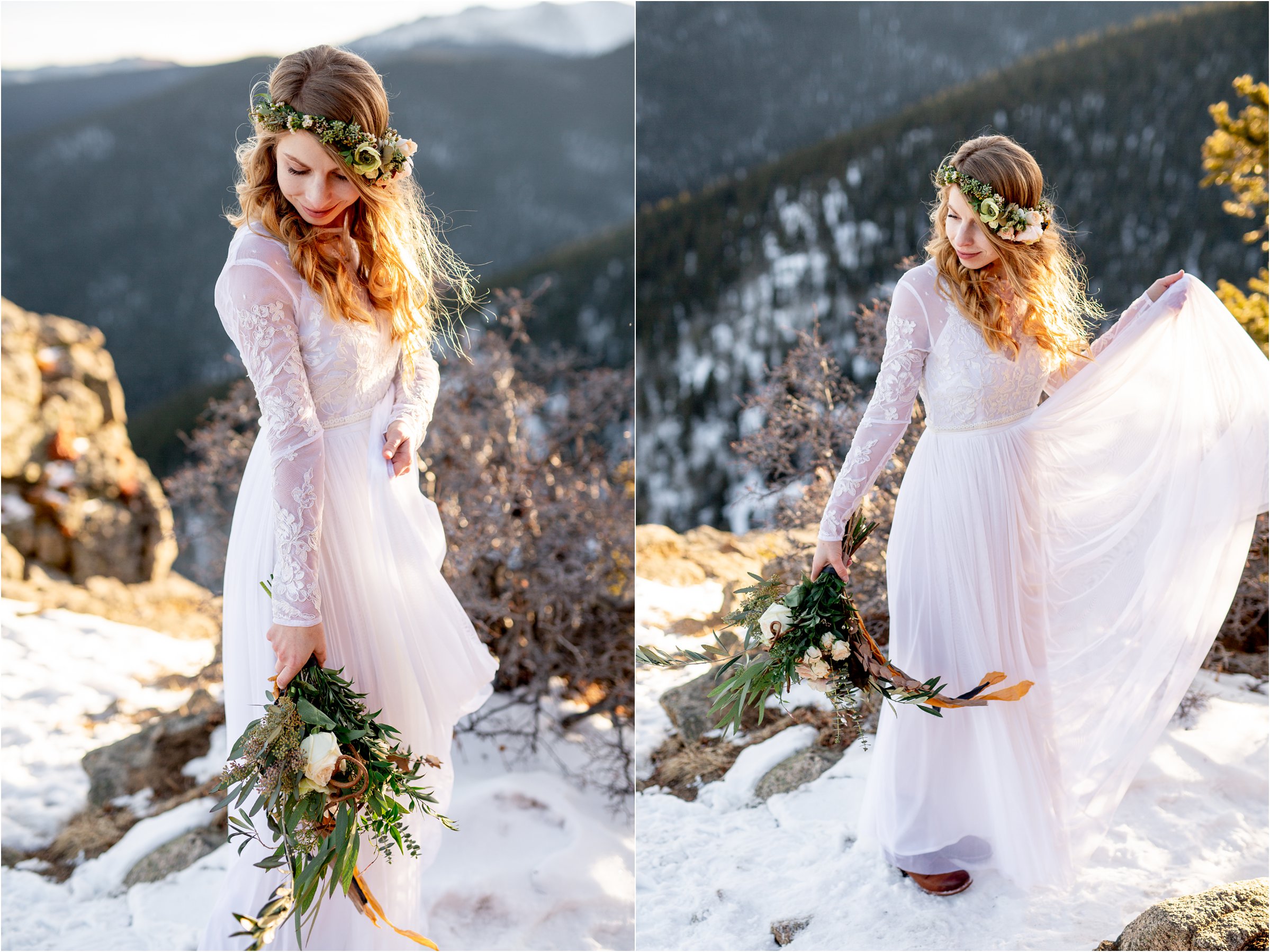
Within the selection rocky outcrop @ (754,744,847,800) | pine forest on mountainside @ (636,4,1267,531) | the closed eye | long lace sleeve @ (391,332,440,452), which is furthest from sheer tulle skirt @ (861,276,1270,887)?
pine forest on mountainside @ (636,4,1267,531)

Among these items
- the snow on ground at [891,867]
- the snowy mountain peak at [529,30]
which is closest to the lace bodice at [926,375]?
the snow on ground at [891,867]

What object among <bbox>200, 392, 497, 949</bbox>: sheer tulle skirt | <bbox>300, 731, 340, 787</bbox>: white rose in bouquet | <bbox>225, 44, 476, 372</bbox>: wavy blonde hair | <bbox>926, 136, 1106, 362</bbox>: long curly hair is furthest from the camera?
<bbox>926, 136, 1106, 362</bbox>: long curly hair

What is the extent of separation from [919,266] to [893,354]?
0.23 meters

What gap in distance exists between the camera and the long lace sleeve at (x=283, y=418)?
1555 millimetres

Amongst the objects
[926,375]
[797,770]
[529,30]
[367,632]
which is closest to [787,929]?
[797,770]

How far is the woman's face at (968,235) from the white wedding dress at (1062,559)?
0.10 metres

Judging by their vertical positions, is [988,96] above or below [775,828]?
above

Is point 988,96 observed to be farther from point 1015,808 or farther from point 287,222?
point 287,222

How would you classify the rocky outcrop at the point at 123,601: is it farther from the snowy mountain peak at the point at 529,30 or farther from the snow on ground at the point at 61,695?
the snowy mountain peak at the point at 529,30

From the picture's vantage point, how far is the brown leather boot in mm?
2217

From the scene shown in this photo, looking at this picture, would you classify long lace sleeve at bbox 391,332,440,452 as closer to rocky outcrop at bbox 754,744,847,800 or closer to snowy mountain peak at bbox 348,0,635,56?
rocky outcrop at bbox 754,744,847,800

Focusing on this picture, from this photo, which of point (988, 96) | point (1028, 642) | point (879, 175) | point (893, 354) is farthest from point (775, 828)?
point (988, 96)

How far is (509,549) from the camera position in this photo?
11.1ft

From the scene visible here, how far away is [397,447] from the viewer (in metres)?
1.84
